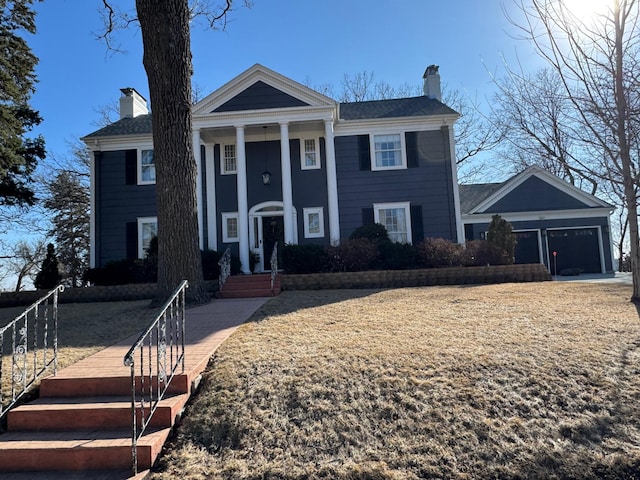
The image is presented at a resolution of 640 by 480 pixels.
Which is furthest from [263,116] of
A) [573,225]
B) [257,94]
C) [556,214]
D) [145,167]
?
[573,225]

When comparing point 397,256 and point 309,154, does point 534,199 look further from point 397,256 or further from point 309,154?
point 309,154

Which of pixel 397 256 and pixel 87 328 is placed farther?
pixel 397 256

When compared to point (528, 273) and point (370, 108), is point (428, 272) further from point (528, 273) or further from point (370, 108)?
point (370, 108)

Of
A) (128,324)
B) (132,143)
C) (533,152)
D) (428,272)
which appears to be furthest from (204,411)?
(132,143)

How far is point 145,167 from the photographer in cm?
1580

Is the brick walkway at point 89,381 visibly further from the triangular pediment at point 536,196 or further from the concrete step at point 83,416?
the triangular pediment at point 536,196

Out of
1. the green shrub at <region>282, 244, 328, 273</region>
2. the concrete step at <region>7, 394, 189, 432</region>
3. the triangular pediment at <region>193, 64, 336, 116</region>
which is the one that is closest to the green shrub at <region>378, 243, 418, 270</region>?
the green shrub at <region>282, 244, 328, 273</region>

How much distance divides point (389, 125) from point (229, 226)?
22.8 feet

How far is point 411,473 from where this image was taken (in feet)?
9.66

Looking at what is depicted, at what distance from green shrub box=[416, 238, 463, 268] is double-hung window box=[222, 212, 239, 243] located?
6.59 meters

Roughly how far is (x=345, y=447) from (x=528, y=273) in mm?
10385

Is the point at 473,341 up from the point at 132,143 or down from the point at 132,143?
down

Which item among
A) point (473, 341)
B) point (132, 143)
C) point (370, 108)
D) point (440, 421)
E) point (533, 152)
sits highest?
point (370, 108)

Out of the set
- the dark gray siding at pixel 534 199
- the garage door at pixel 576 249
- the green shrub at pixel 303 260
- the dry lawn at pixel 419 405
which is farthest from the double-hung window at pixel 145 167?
the garage door at pixel 576 249
